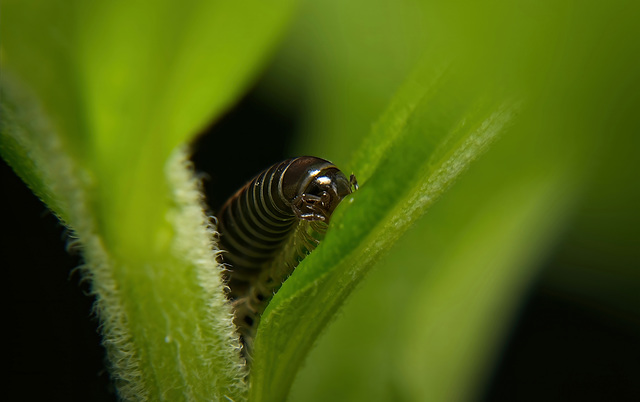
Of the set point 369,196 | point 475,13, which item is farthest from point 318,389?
point 475,13

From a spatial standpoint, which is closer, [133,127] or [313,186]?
[133,127]

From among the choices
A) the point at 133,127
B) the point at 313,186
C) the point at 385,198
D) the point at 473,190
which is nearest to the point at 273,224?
the point at 313,186

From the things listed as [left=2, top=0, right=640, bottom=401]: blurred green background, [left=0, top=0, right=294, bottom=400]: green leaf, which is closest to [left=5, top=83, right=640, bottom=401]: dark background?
[left=2, top=0, right=640, bottom=401]: blurred green background

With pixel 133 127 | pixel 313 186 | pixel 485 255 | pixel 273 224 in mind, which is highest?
pixel 133 127

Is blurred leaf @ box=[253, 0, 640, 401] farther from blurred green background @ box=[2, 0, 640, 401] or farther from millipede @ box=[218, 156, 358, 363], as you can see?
millipede @ box=[218, 156, 358, 363]

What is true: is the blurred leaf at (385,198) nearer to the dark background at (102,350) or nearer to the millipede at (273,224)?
the millipede at (273,224)

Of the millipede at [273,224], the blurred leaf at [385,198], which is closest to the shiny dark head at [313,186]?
the millipede at [273,224]

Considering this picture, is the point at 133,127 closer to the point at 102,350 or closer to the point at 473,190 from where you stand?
the point at 473,190
